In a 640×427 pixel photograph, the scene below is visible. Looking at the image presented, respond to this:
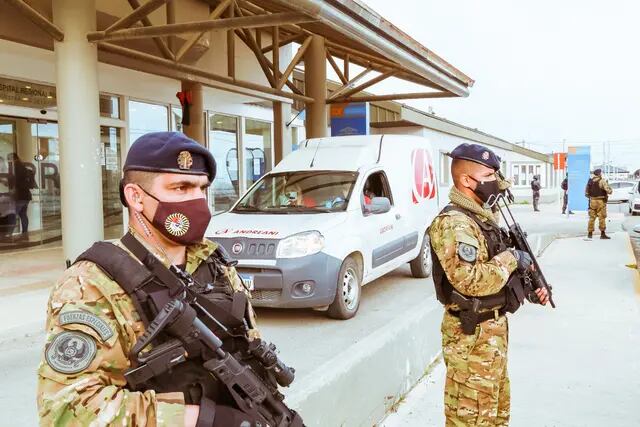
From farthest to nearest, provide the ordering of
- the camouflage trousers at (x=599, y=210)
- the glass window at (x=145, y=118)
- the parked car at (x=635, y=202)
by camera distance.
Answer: the parked car at (x=635, y=202)
the camouflage trousers at (x=599, y=210)
the glass window at (x=145, y=118)

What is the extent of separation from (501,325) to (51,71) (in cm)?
989

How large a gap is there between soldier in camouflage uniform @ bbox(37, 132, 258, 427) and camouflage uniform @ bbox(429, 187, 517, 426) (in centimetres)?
165

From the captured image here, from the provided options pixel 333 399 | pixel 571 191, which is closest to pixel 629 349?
pixel 333 399

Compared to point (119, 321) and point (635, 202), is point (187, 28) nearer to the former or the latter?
point (119, 321)

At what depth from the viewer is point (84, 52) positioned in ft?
21.4

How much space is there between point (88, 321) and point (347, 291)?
5.13 m

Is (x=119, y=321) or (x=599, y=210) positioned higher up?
(x=119, y=321)

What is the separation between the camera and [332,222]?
20.3ft

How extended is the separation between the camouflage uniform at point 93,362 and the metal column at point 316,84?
11.3 m

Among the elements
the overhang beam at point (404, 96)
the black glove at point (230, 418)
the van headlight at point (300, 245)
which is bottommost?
the van headlight at point (300, 245)

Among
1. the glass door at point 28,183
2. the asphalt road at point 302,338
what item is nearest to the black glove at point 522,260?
the asphalt road at point 302,338

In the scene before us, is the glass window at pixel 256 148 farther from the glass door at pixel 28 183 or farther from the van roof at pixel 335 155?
the van roof at pixel 335 155

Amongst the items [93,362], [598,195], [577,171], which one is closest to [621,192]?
[577,171]

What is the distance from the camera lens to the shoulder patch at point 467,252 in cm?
285
